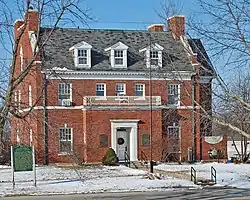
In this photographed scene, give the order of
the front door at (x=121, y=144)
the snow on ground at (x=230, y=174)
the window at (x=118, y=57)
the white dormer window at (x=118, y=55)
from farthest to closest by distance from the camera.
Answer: the window at (x=118, y=57) < the white dormer window at (x=118, y=55) < the front door at (x=121, y=144) < the snow on ground at (x=230, y=174)

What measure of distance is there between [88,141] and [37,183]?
1458 cm

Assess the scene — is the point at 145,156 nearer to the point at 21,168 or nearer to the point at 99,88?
the point at 99,88

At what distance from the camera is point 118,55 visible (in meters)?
48.6

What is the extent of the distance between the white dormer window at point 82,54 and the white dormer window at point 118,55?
1.87 metres

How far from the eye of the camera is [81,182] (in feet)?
105

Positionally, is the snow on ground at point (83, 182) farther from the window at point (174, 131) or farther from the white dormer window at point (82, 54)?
the white dormer window at point (82, 54)

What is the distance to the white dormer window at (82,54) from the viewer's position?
47.0 metres

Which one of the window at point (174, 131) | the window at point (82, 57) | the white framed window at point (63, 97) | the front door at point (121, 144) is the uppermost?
the window at point (82, 57)


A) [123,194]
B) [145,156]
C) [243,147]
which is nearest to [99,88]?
[145,156]

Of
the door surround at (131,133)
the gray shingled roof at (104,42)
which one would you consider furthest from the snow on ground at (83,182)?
the gray shingled roof at (104,42)

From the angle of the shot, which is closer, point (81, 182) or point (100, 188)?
point (100, 188)

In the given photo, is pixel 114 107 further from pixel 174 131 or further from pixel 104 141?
pixel 174 131

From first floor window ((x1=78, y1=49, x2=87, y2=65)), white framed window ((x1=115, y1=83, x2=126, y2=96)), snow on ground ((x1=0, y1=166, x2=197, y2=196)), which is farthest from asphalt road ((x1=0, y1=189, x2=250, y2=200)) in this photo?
first floor window ((x1=78, y1=49, x2=87, y2=65))

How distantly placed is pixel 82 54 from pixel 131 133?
7464 millimetres
